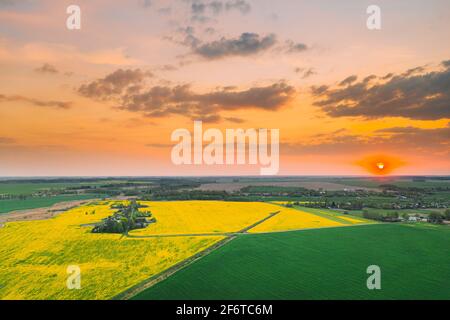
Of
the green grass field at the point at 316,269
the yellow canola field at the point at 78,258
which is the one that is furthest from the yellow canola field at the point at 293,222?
the yellow canola field at the point at 78,258

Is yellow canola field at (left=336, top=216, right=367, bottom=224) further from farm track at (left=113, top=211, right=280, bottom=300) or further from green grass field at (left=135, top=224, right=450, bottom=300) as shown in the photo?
farm track at (left=113, top=211, right=280, bottom=300)

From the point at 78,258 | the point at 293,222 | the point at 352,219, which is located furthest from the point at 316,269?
the point at 352,219

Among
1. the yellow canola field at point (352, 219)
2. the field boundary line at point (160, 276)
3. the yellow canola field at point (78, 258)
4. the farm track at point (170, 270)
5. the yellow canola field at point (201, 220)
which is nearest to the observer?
the field boundary line at point (160, 276)

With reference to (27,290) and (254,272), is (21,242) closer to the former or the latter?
(27,290)

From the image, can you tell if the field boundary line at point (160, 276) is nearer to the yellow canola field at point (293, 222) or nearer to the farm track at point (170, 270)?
the farm track at point (170, 270)

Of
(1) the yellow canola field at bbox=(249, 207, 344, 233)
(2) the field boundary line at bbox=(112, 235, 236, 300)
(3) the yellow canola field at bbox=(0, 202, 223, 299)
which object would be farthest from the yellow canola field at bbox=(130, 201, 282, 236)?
(2) the field boundary line at bbox=(112, 235, 236, 300)
